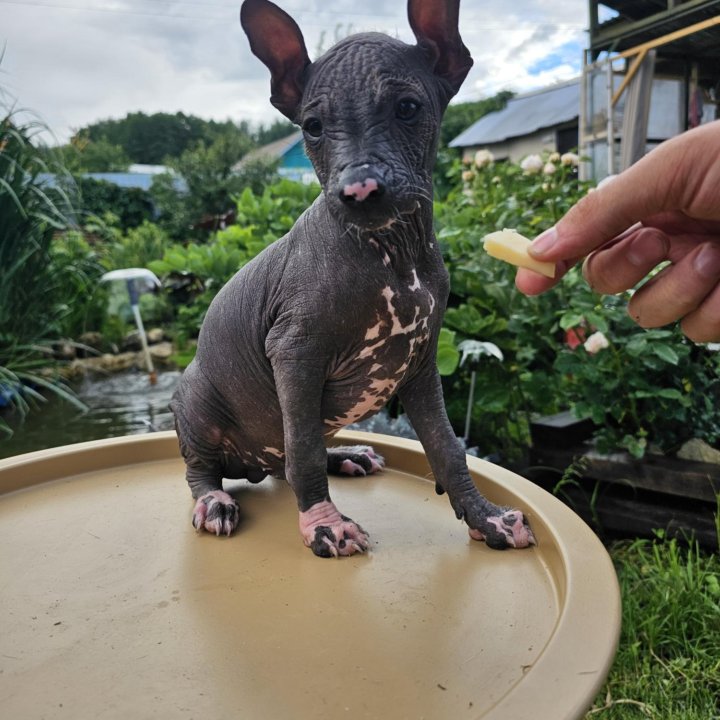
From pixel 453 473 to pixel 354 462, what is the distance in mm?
489

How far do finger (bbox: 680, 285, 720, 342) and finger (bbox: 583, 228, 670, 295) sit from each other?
5.0 inches

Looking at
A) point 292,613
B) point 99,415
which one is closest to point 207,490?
point 292,613

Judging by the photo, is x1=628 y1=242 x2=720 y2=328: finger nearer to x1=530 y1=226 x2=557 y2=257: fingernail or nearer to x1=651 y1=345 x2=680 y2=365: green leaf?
x1=530 y1=226 x2=557 y2=257: fingernail

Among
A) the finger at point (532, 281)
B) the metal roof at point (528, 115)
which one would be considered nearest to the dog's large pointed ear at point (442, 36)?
the finger at point (532, 281)

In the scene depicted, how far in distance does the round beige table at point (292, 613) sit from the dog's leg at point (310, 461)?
4 cm

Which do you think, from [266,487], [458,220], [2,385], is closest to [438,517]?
[266,487]

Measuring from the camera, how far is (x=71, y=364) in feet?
21.9

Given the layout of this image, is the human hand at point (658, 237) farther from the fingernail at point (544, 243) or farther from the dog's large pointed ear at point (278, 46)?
the dog's large pointed ear at point (278, 46)

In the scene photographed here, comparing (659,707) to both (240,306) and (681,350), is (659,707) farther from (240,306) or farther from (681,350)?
(240,306)

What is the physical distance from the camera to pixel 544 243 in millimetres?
1242

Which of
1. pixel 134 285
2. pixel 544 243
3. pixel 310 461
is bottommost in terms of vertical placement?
Result: pixel 134 285

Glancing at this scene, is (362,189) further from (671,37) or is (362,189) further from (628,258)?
(671,37)

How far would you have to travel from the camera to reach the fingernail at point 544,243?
4.06ft

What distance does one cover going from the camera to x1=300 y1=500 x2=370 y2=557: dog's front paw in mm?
1415
